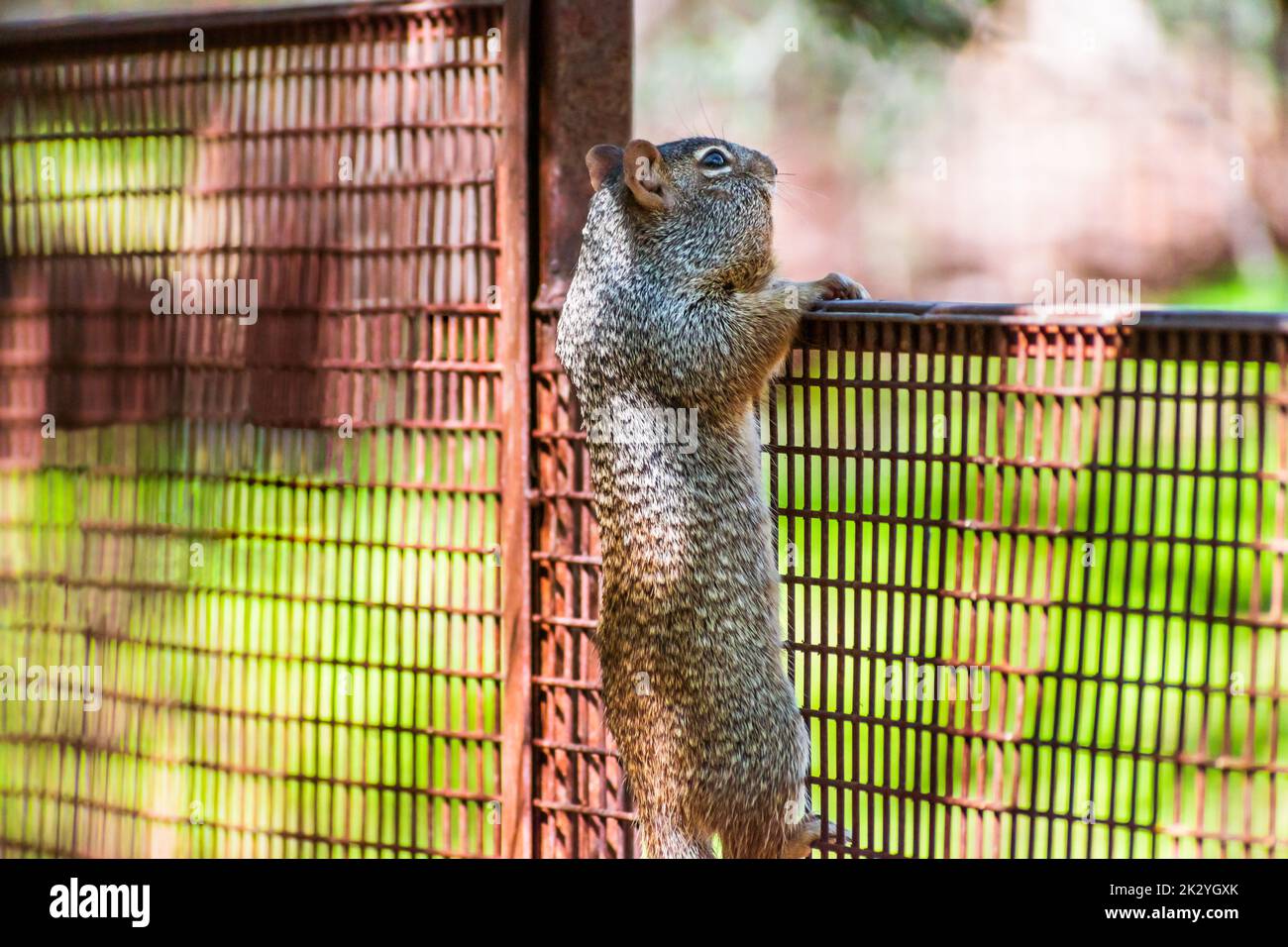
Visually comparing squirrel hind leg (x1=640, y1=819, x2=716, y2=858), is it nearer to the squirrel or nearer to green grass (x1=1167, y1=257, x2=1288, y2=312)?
the squirrel

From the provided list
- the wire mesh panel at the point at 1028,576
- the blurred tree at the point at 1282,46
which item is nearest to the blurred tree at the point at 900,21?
the blurred tree at the point at 1282,46

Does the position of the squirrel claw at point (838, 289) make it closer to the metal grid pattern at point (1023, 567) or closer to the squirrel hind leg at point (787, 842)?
the metal grid pattern at point (1023, 567)

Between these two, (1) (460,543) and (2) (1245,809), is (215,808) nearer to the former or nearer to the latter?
(1) (460,543)

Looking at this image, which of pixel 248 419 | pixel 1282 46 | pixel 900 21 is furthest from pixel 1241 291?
pixel 248 419

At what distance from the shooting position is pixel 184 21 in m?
3.93

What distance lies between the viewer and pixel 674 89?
50.0 feet

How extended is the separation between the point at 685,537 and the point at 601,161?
3.38 ft

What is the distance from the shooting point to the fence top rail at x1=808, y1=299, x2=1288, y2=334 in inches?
106

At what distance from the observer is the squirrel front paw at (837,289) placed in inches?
137

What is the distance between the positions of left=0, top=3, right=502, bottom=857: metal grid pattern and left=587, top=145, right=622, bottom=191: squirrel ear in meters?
0.27

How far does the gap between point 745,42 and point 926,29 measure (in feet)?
28.0

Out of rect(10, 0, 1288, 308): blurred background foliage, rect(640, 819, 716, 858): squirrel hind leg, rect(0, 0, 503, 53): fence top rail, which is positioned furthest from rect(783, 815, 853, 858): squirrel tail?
rect(10, 0, 1288, 308): blurred background foliage
